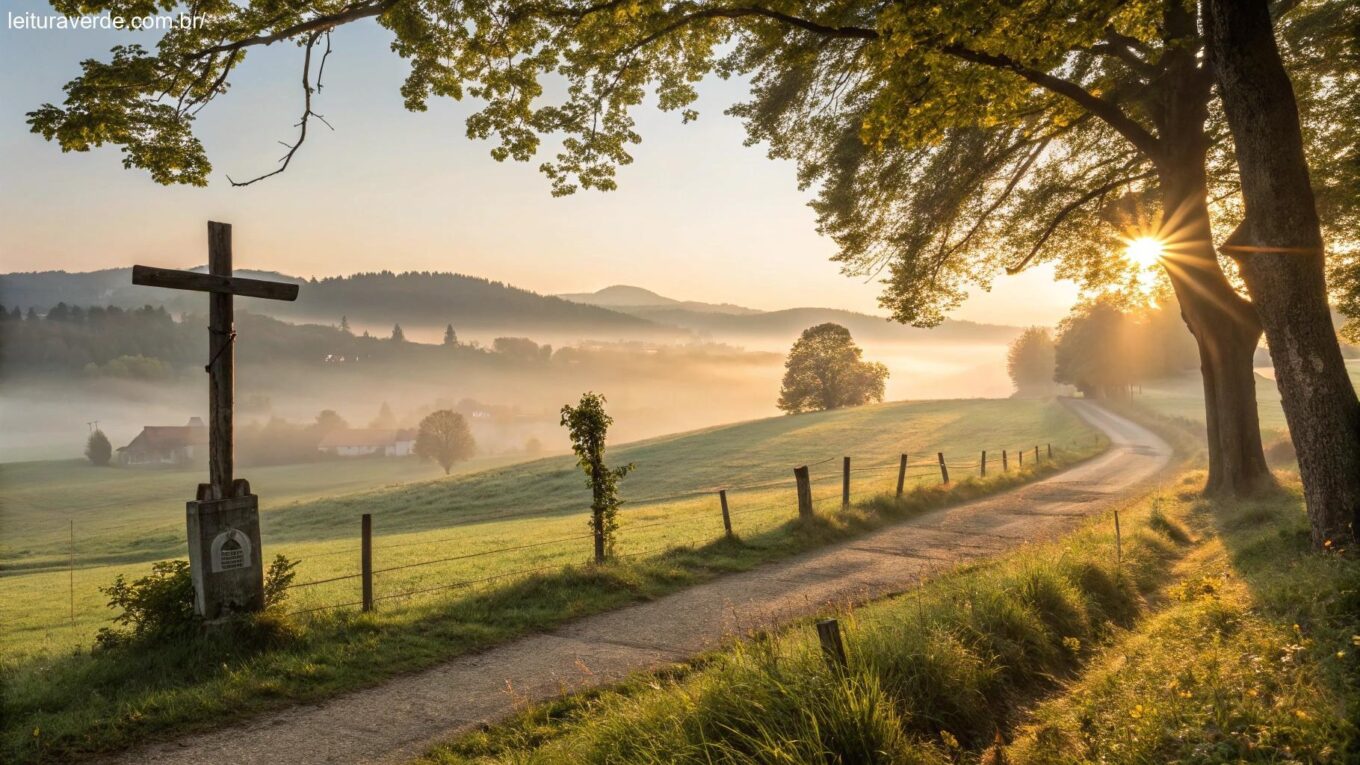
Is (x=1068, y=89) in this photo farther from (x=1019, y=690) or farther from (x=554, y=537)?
(x=554, y=537)

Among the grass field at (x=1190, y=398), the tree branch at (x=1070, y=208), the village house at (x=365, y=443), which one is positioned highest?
the tree branch at (x=1070, y=208)

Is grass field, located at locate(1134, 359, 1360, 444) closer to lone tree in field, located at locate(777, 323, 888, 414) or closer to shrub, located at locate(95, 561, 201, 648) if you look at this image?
lone tree in field, located at locate(777, 323, 888, 414)

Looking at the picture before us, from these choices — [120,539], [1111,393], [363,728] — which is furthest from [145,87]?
[1111,393]

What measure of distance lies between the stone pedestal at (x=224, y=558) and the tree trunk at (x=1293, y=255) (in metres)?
11.9

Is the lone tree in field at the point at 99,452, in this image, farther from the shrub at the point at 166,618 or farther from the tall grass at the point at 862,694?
the tall grass at the point at 862,694

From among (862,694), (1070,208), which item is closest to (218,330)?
(862,694)

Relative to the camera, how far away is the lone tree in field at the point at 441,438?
82.3 metres

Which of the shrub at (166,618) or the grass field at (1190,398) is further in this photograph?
the grass field at (1190,398)

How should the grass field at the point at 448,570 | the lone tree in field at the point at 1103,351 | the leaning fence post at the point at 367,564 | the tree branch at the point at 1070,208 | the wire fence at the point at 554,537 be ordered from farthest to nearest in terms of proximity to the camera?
the lone tree in field at the point at 1103,351
the tree branch at the point at 1070,208
the wire fence at the point at 554,537
the leaning fence post at the point at 367,564
the grass field at the point at 448,570

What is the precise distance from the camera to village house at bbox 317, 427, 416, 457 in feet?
421

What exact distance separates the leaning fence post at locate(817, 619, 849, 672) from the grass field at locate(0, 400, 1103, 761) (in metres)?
4.75

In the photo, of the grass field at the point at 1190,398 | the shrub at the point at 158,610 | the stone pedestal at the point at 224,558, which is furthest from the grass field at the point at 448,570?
the grass field at the point at 1190,398

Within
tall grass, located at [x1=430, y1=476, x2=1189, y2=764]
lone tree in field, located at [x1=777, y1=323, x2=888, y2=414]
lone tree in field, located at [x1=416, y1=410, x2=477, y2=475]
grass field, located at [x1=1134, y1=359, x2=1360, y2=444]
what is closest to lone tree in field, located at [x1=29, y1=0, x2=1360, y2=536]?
tall grass, located at [x1=430, y1=476, x2=1189, y2=764]

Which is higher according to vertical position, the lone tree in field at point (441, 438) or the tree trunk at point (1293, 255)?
the tree trunk at point (1293, 255)
